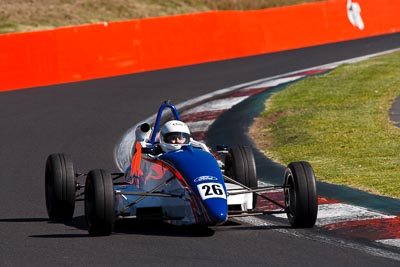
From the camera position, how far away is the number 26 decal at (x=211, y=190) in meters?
10.6

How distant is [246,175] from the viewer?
12414mm

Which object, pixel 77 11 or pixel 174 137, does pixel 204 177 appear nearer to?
pixel 174 137

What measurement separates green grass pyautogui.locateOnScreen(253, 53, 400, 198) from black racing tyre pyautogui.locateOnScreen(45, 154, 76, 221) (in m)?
3.43

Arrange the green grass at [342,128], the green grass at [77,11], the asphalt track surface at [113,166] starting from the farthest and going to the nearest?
the green grass at [77,11]
the green grass at [342,128]
the asphalt track surface at [113,166]

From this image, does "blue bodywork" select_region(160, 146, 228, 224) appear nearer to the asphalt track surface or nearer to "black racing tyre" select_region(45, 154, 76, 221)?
the asphalt track surface

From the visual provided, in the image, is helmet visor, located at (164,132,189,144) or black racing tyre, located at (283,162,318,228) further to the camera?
helmet visor, located at (164,132,189,144)

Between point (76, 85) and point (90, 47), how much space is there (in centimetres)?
125

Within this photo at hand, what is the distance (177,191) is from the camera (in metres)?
11.2

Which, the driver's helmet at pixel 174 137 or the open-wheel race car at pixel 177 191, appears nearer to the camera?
the open-wheel race car at pixel 177 191

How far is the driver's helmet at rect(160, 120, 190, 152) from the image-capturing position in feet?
38.6

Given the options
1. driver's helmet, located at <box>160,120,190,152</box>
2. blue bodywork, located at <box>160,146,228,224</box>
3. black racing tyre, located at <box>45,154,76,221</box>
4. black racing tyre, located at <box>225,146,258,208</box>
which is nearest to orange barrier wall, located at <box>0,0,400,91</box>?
black racing tyre, located at <box>45,154,76,221</box>

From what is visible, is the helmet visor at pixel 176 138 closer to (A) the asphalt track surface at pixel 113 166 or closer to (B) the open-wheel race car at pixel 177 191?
(B) the open-wheel race car at pixel 177 191

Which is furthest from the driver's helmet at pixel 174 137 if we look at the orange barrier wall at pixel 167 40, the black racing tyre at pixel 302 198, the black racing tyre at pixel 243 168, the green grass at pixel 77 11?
the green grass at pixel 77 11

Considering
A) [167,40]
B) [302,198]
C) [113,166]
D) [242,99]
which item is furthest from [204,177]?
[167,40]
